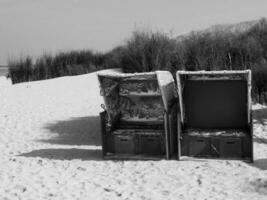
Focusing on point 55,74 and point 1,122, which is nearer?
point 1,122

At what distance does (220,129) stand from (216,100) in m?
0.51

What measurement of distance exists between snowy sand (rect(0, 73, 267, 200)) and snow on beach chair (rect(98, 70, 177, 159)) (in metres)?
0.39

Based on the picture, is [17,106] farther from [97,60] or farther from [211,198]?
[97,60]

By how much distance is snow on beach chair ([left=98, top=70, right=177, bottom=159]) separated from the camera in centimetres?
718

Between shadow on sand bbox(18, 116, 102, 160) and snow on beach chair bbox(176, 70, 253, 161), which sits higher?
snow on beach chair bbox(176, 70, 253, 161)

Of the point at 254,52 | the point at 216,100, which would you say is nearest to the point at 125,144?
the point at 216,100

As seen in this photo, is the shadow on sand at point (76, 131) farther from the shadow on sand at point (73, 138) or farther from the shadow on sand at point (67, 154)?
the shadow on sand at point (67, 154)

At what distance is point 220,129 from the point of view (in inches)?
299

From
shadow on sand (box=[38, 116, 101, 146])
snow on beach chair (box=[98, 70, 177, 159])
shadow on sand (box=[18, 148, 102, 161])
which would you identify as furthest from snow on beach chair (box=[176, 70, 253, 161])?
shadow on sand (box=[38, 116, 101, 146])

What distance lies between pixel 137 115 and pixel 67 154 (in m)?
1.49

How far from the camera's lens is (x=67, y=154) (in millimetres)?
7715

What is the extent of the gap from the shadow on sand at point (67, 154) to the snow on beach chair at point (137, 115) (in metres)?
0.31

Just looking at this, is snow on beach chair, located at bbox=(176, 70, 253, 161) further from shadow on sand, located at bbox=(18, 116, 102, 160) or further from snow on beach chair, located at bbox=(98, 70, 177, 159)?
shadow on sand, located at bbox=(18, 116, 102, 160)

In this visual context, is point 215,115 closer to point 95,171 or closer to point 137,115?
point 137,115
